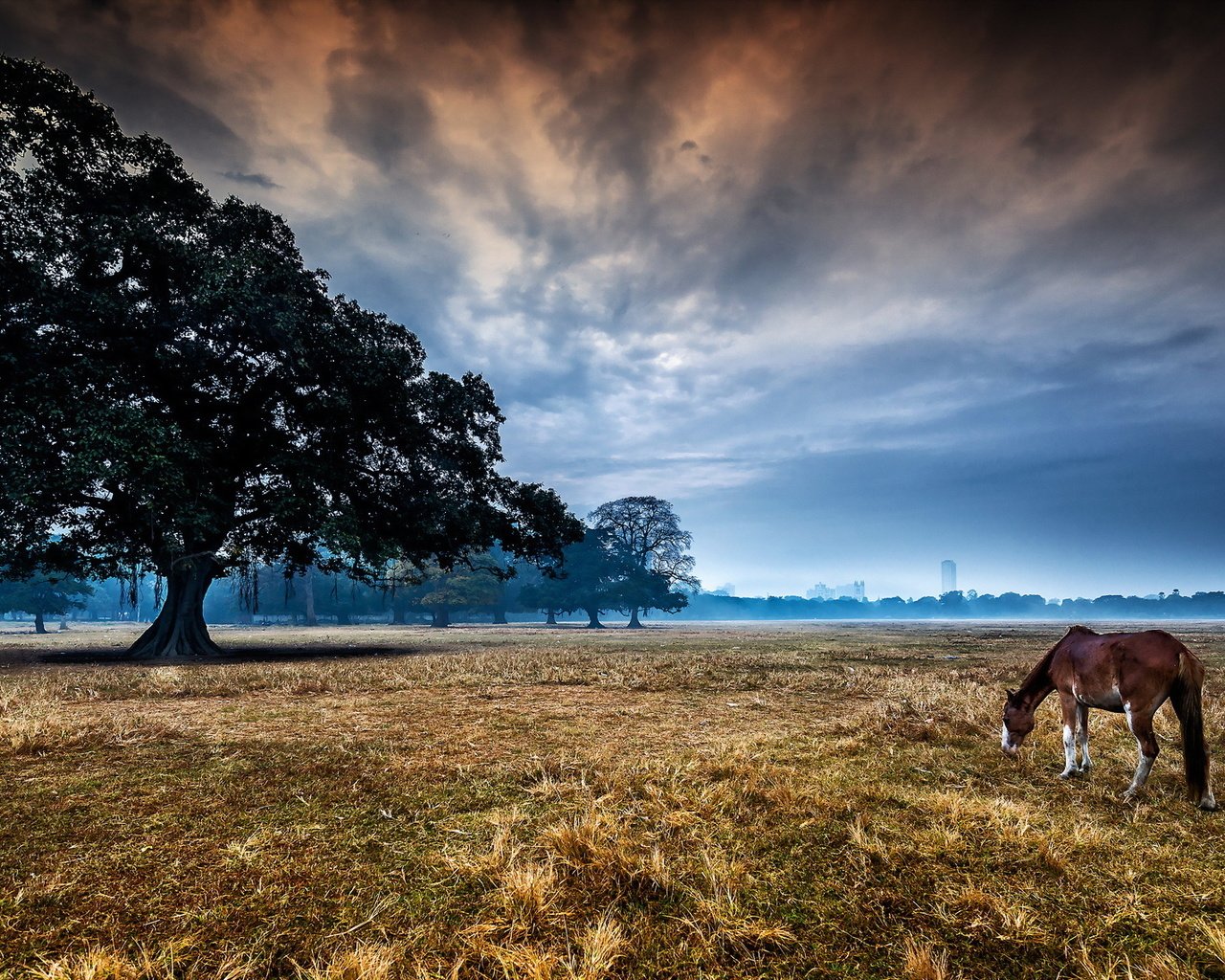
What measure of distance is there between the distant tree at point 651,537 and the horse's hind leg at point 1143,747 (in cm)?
6570

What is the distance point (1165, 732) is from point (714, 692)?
25.8 ft

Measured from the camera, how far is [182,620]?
2195 centimetres

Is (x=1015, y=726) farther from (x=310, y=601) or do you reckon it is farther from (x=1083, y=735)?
(x=310, y=601)

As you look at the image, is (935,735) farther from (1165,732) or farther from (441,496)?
(441,496)

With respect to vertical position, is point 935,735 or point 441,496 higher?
point 441,496

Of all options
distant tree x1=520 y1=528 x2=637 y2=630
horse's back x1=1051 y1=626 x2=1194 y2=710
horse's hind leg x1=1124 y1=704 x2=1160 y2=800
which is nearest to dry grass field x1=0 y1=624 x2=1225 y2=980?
horse's hind leg x1=1124 y1=704 x2=1160 y2=800

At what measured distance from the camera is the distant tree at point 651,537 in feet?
236

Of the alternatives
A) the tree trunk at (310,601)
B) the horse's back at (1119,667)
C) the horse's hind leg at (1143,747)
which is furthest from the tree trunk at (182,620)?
the tree trunk at (310,601)

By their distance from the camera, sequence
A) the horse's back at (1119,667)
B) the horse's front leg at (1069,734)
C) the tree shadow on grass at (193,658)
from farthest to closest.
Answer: the tree shadow on grass at (193,658), the horse's front leg at (1069,734), the horse's back at (1119,667)

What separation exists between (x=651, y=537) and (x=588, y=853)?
6955 centimetres

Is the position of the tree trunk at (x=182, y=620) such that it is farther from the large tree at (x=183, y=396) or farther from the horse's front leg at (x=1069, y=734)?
the horse's front leg at (x=1069, y=734)

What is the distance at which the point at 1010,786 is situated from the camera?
19.6ft

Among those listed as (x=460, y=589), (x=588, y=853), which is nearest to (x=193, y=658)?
(x=588, y=853)

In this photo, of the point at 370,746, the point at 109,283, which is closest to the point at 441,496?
the point at 109,283
